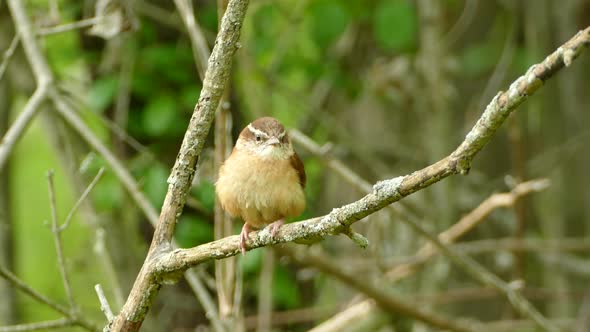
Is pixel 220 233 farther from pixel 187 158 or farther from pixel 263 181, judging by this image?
pixel 187 158

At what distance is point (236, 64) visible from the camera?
20.3 ft

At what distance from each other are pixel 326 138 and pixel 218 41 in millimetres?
4649

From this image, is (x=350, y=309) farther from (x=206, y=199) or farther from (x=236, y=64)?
(x=236, y=64)

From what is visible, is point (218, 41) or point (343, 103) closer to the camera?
point (218, 41)

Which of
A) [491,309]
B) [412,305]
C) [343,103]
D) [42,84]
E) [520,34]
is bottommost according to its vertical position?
[412,305]

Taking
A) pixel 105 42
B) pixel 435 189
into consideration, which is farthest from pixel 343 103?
pixel 105 42

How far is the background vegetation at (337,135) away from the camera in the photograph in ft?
18.0

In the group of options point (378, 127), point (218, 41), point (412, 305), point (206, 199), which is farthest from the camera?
point (378, 127)

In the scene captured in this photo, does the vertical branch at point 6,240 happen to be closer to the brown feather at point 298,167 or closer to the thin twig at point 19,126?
the thin twig at point 19,126

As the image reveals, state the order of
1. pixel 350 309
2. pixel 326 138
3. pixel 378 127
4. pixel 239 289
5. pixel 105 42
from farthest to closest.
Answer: pixel 378 127 < pixel 326 138 < pixel 105 42 < pixel 350 309 < pixel 239 289

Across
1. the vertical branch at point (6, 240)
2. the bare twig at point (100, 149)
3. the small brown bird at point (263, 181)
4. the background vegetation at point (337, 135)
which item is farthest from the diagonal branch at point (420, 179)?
the vertical branch at point (6, 240)

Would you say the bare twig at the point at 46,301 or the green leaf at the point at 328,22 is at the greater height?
the green leaf at the point at 328,22

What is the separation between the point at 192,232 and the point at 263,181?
175 cm

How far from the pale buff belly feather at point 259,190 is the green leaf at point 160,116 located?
63.4 inches
